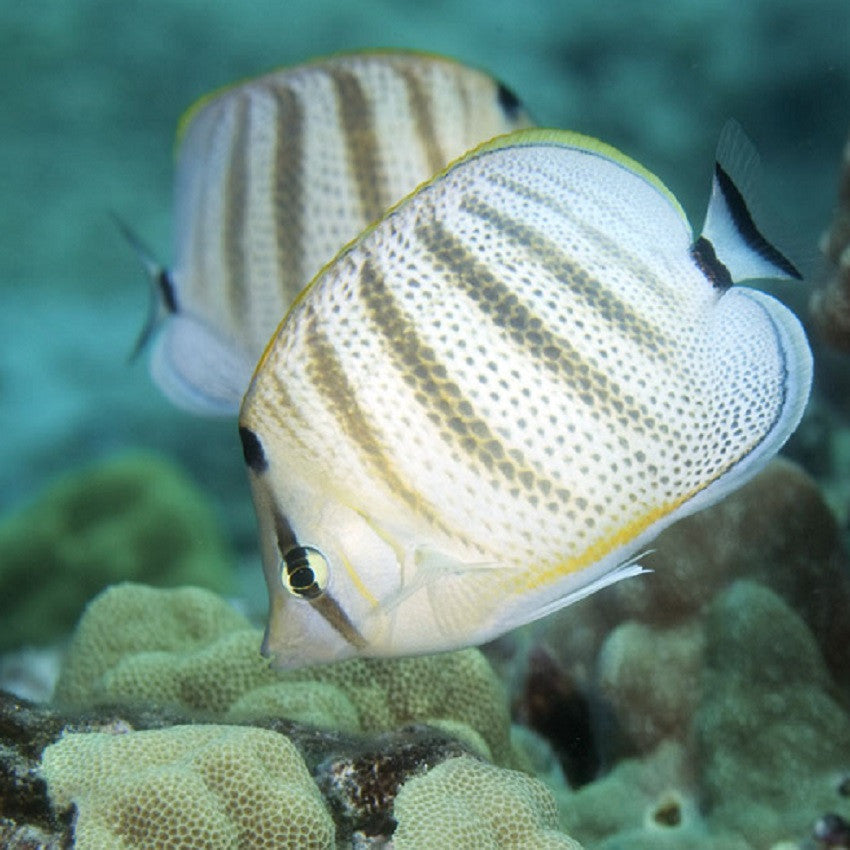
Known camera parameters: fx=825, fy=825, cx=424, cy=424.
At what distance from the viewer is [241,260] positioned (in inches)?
77.7

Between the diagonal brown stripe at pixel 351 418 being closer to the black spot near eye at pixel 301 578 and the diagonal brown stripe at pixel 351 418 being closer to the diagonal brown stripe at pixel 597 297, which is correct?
the black spot near eye at pixel 301 578

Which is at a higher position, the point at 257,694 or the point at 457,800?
the point at 457,800

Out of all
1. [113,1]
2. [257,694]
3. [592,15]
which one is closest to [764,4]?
[592,15]

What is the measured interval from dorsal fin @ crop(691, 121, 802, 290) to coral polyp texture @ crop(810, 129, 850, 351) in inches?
74.6

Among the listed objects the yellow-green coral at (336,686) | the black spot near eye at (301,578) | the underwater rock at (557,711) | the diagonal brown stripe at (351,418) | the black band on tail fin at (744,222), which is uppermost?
the black band on tail fin at (744,222)

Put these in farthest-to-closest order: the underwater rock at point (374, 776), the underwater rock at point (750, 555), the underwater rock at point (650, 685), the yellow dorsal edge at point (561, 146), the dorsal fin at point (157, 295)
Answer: the underwater rock at point (750, 555), the underwater rock at point (650, 685), the dorsal fin at point (157, 295), the underwater rock at point (374, 776), the yellow dorsal edge at point (561, 146)

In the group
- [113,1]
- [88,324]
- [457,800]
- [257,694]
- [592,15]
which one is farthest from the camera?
[88,324]

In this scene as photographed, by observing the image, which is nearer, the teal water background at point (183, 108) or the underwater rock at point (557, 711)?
the underwater rock at point (557, 711)

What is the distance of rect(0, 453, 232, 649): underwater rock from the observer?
5406 millimetres

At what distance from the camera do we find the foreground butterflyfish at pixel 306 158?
189cm

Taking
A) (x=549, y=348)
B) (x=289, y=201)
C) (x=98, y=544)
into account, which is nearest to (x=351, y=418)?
(x=549, y=348)

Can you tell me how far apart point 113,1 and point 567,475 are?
741cm

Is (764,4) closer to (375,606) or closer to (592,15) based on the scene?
(592,15)

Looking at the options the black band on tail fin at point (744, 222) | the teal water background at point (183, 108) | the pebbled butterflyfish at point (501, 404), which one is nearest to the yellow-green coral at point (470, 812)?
the pebbled butterflyfish at point (501, 404)
